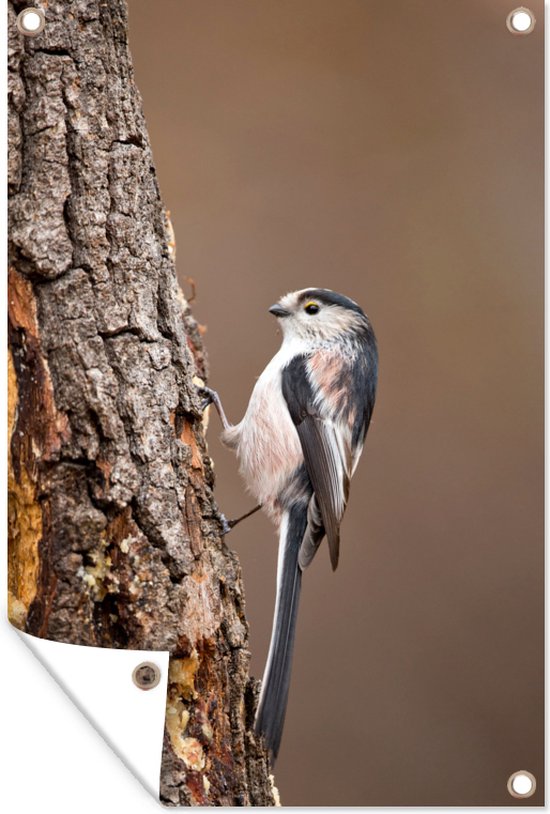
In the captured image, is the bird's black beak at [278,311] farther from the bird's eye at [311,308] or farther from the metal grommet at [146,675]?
the metal grommet at [146,675]

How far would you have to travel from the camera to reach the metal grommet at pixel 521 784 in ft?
4.77

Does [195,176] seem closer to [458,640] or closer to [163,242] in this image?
[163,242]

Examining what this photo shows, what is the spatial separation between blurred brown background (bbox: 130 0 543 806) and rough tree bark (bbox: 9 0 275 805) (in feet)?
0.35

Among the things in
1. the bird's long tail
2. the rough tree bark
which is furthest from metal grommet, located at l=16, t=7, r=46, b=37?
the bird's long tail

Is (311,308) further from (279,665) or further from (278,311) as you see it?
(279,665)

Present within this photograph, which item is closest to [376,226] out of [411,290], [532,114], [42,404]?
[411,290]

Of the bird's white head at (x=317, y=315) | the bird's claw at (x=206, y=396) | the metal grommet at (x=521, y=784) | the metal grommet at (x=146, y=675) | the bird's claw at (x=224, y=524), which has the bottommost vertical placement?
the metal grommet at (x=521, y=784)

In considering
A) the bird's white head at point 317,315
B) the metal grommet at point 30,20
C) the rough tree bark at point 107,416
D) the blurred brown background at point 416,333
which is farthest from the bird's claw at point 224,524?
the metal grommet at point 30,20

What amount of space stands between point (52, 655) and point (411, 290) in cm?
77

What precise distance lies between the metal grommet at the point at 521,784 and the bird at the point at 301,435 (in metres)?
0.35

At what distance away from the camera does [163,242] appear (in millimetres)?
1534

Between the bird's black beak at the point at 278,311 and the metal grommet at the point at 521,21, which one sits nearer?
the metal grommet at the point at 521,21

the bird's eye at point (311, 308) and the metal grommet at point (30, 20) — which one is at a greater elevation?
the metal grommet at point (30, 20)

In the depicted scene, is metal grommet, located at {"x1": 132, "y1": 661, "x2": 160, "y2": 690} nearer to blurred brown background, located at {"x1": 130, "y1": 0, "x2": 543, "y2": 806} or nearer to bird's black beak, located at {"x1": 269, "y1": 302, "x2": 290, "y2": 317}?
blurred brown background, located at {"x1": 130, "y1": 0, "x2": 543, "y2": 806}
